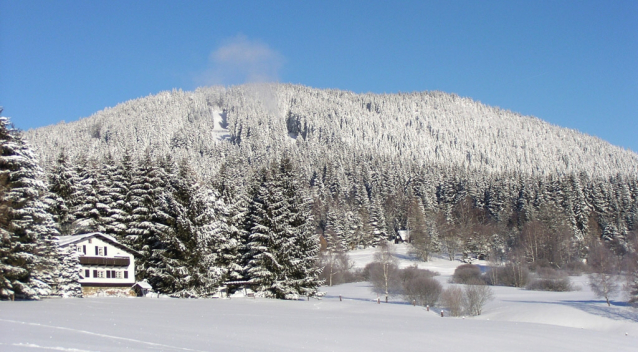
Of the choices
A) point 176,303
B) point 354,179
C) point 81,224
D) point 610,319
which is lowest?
point 610,319

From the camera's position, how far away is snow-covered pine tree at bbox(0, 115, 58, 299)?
80.5 feet

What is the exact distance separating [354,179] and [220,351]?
132561 mm

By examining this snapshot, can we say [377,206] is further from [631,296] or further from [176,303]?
[176,303]

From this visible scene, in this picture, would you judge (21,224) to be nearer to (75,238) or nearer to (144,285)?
(75,238)

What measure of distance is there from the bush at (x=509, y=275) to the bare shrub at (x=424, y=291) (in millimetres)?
25595

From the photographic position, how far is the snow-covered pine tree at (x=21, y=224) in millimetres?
24547

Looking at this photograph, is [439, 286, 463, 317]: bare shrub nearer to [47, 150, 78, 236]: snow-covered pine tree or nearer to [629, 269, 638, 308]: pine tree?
[629, 269, 638, 308]: pine tree

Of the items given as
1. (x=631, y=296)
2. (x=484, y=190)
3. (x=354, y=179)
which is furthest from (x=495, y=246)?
(x=354, y=179)

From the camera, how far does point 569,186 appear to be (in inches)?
4040

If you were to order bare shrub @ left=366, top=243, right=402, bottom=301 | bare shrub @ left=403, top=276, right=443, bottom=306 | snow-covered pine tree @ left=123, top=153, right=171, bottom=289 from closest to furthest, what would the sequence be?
snow-covered pine tree @ left=123, top=153, right=171, bottom=289, bare shrub @ left=403, top=276, right=443, bottom=306, bare shrub @ left=366, top=243, right=402, bottom=301

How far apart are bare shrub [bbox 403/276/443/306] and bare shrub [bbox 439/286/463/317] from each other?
390 centimetres

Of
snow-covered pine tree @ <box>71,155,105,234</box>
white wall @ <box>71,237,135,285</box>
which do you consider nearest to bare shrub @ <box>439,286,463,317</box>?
white wall @ <box>71,237,135,285</box>

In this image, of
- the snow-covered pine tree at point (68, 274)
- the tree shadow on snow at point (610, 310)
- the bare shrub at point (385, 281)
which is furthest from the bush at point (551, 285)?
→ the snow-covered pine tree at point (68, 274)

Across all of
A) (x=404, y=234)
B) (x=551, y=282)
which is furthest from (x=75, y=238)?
(x=404, y=234)
